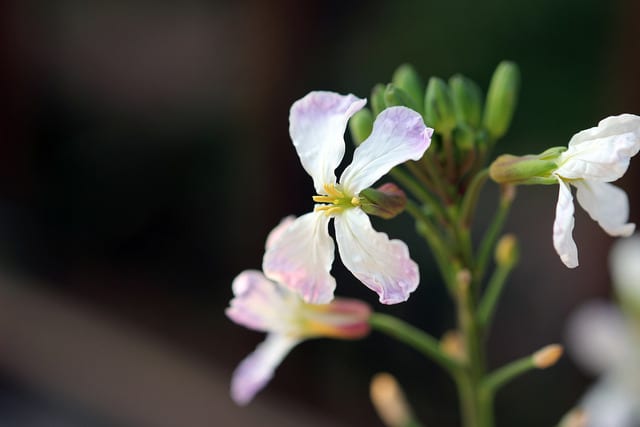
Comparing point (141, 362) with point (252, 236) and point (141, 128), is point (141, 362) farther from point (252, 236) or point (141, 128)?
point (141, 128)

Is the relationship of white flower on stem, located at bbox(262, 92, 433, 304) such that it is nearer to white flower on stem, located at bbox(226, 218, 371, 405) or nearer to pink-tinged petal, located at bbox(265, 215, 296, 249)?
pink-tinged petal, located at bbox(265, 215, 296, 249)

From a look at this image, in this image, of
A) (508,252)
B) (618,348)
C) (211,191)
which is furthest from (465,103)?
(211,191)

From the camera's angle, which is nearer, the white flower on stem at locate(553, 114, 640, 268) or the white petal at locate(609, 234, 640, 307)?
the white flower on stem at locate(553, 114, 640, 268)

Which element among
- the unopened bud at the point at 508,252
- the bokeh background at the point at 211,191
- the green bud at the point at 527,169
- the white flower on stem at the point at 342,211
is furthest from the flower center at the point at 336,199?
the bokeh background at the point at 211,191

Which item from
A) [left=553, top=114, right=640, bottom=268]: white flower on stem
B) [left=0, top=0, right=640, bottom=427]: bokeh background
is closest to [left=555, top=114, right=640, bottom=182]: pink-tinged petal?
[left=553, top=114, right=640, bottom=268]: white flower on stem

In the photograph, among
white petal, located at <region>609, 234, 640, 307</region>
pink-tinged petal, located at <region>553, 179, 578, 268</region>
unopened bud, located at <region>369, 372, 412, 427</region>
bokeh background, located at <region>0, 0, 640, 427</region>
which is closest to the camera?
pink-tinged petal, located at <region>553, 179, 578, 268</region>

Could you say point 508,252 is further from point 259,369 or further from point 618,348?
point 618,348

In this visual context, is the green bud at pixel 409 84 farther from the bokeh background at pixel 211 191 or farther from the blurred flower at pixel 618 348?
the bokeh background at pixel 211 191
